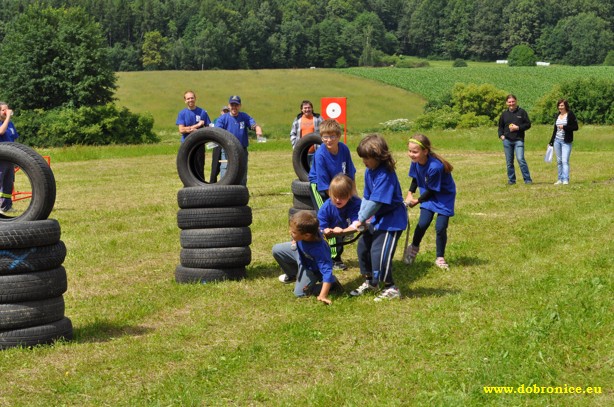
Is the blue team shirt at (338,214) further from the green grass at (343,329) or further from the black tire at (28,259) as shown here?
the black tire at (28,259)

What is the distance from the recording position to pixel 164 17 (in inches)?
6673

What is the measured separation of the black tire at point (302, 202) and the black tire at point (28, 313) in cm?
465

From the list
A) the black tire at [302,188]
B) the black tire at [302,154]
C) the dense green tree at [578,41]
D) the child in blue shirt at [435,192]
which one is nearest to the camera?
the child in blue shirt at [435,192]

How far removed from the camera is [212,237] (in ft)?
32.5

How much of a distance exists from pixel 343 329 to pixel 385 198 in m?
1.72

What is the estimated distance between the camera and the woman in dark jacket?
19922 mm

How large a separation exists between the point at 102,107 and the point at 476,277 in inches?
2314

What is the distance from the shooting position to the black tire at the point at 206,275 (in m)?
9.95

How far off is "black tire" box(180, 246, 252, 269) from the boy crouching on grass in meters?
0.94

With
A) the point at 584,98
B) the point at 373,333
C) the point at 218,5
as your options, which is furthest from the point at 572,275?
the point at 218,5

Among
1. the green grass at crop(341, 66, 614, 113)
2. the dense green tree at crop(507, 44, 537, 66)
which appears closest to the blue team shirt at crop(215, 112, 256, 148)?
the green grass at crop(341, 66, 614, 113)

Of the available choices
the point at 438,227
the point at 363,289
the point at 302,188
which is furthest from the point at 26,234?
the point at 438,227

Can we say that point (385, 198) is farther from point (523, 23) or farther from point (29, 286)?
point (523, 23)

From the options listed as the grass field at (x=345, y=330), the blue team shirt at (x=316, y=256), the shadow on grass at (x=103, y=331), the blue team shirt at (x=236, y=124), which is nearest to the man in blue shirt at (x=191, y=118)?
the blue team shirt at (x=236, y=124)
